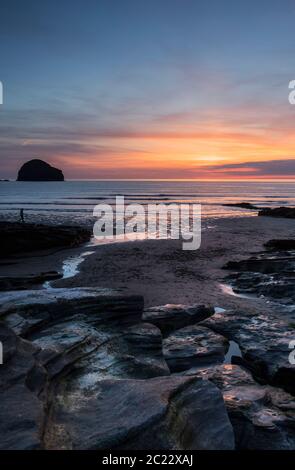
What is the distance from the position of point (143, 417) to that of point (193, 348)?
4.26 metres

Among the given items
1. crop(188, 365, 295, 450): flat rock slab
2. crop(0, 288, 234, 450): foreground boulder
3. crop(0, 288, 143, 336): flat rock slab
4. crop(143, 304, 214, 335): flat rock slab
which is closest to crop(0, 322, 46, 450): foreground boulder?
crop(0, 288, 234, 450): foreground boulder

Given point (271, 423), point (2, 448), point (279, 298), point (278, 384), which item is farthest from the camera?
point (279, 298)

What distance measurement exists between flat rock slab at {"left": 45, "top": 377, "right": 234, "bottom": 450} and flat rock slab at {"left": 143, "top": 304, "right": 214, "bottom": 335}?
448 centimetres

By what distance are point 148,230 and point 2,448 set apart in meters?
29.9

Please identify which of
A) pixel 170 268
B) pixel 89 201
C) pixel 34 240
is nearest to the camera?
pixel 170 268

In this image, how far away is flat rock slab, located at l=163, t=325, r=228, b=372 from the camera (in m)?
8.53

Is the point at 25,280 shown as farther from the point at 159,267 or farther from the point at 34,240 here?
the point at 34,240

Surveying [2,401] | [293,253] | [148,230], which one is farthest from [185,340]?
[148,230]

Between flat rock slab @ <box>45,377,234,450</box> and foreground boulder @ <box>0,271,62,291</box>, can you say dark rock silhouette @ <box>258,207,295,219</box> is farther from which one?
flat rock slab @ <box>45,377,234,450</box>

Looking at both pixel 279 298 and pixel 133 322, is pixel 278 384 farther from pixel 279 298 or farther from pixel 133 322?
pixel 279 298

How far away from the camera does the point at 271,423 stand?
234 inches

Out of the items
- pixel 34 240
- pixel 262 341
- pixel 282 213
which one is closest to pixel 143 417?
pixel 262 341

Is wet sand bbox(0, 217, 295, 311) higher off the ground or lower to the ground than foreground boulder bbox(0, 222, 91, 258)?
lower

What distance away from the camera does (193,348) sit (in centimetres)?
902
